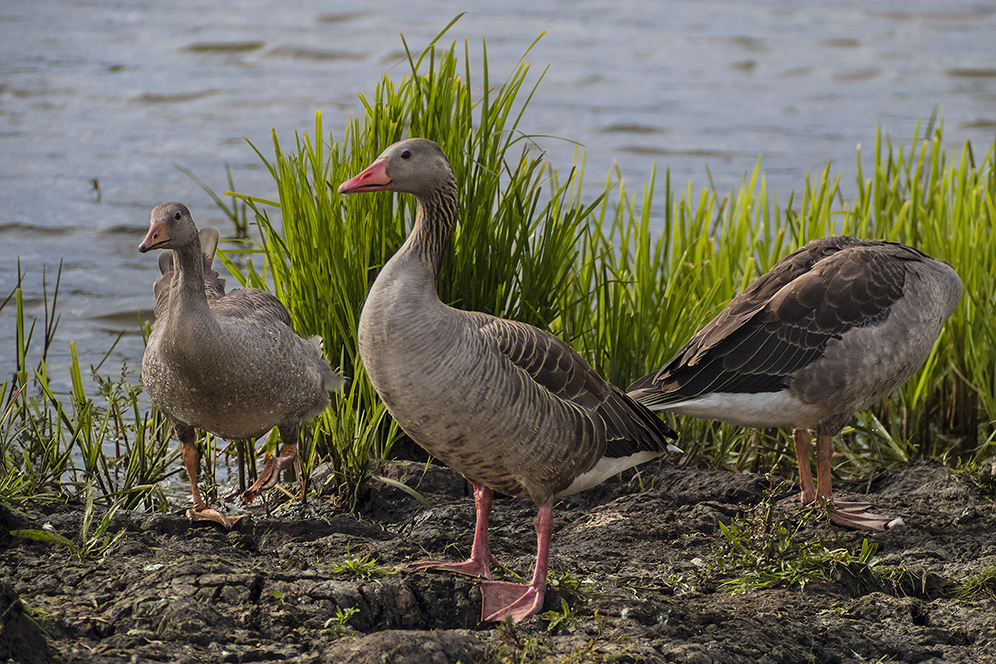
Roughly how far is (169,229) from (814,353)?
289 centimetres

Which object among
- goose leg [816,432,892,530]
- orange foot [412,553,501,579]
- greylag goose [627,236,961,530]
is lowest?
goose leg [816,432,892,530]

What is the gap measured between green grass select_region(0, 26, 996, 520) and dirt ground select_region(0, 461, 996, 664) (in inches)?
20.3

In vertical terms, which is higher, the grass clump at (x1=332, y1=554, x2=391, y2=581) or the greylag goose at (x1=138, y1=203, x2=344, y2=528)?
the greylag goose at (x1=138, y1=203, x2=344, y2=528)

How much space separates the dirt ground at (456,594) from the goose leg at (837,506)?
56 millimetres

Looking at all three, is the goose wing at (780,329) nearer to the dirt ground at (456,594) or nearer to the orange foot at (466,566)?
the dirt ground at (456,594)

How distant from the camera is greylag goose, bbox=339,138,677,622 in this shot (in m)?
3.85

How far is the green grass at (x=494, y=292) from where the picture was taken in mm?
5070

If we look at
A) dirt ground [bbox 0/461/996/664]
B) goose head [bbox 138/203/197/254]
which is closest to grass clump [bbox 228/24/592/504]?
goose head [bbox 138/203/197/254]

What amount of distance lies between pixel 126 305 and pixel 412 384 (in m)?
5.57

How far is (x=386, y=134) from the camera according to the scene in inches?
209

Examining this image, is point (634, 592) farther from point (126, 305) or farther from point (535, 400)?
point (126, 305)

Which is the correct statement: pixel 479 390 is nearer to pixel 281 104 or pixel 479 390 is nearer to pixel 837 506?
pixel 837 506

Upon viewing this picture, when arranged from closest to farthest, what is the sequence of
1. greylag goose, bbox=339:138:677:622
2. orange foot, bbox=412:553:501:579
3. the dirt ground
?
the dirt ground, greylag goose, bbox=339:138:677:622, orange foot, bbox=412:553:501:579

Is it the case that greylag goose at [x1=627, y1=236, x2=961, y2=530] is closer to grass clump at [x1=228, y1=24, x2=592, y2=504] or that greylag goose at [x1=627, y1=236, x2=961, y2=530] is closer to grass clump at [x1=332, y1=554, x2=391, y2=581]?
grass clump at [x1=228, y1=24, x2=592, y2=504]
